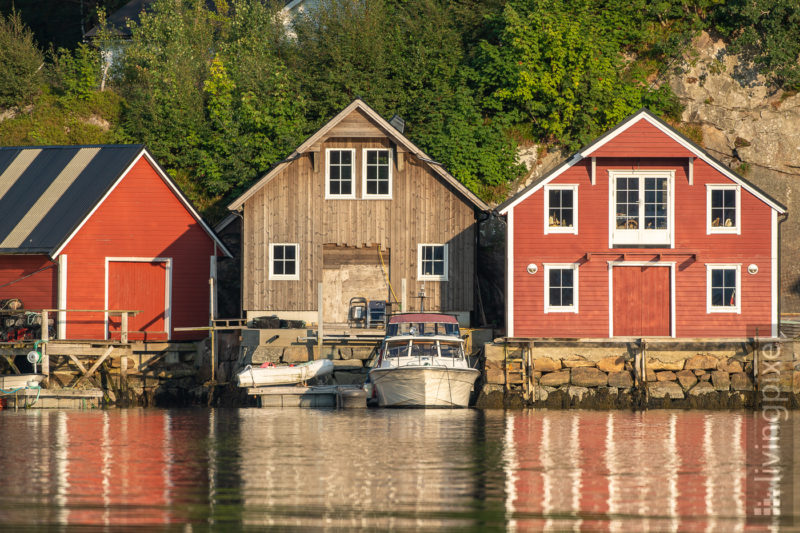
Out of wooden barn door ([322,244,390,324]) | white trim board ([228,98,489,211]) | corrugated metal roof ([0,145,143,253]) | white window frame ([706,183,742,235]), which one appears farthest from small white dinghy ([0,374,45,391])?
white window frame ([706,183,742,235])

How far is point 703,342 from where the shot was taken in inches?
1383

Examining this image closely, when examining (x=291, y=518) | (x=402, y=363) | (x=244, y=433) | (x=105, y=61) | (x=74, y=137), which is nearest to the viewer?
(x=291, y=518)

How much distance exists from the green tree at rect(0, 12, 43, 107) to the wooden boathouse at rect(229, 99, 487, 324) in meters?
18.5

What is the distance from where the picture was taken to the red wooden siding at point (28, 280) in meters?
38.3

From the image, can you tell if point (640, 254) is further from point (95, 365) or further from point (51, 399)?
point (51, 399)

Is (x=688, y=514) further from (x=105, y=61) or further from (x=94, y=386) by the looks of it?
(x=105, y=61)

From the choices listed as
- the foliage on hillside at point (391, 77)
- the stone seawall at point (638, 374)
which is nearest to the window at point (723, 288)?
the stone seawall at point (638, 374)

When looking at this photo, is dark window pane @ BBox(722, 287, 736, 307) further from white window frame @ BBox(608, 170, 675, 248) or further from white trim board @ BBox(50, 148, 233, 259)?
white trim board @ BBox(50, 148, 233, 259)

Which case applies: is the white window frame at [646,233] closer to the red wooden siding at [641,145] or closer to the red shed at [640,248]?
the red shed at [640,248]

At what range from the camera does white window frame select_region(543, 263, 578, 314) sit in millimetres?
36188

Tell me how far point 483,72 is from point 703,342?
58.7ft

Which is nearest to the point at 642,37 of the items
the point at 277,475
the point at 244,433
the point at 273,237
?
the point at 273,237

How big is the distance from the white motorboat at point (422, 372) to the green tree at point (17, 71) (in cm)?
2587

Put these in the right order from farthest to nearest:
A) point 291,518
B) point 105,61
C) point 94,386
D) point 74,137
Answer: point 105,61, point 74,137, point 94,386, point 291,518
